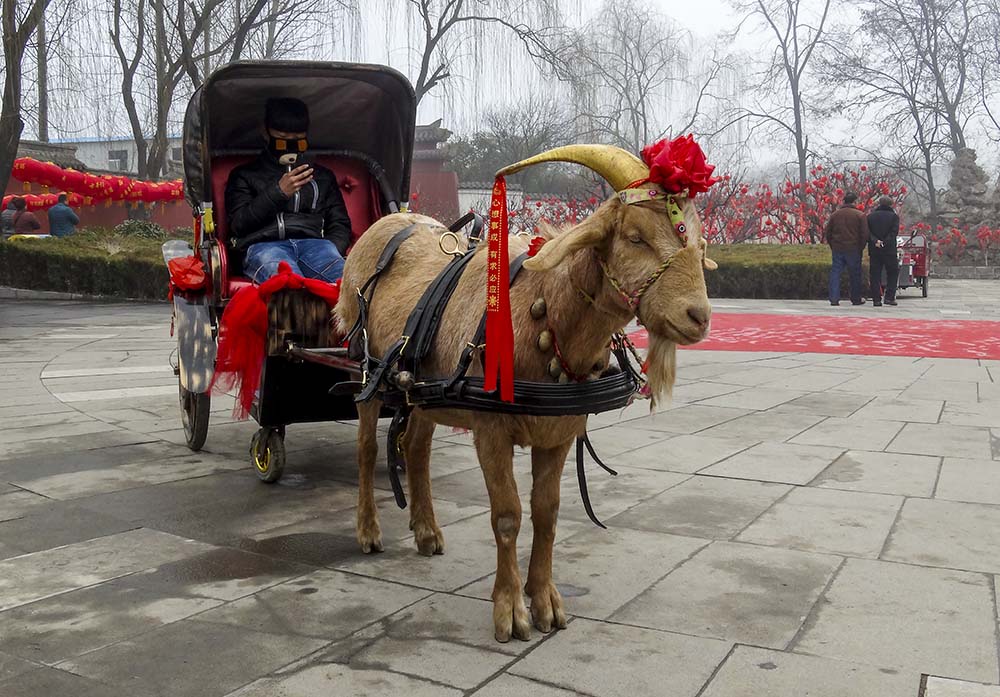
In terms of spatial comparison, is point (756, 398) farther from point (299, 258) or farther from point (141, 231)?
point (141, 231)

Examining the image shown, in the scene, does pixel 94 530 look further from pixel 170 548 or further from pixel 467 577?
pixel 467 577

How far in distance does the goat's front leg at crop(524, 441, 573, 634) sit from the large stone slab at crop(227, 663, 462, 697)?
0.62 meters

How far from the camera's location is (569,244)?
3.08 metres

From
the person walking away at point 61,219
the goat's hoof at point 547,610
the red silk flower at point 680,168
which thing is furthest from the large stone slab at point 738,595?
the person walking away at point 61,219

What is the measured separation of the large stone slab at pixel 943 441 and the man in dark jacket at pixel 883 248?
11.6 metres

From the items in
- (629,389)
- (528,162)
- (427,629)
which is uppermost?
(528,162)

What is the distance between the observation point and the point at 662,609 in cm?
355

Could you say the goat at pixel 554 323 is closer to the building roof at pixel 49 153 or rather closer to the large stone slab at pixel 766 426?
the large stone slab at pixel 766 426

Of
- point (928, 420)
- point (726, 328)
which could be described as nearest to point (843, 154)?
point (726, 328)

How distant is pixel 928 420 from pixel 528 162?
498cm

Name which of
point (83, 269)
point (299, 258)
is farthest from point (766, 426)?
point (83, 269)

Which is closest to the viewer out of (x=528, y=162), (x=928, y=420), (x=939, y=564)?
(x=528, y=162)

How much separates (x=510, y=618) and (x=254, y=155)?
4.24 m

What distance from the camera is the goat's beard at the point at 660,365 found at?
121 inches
